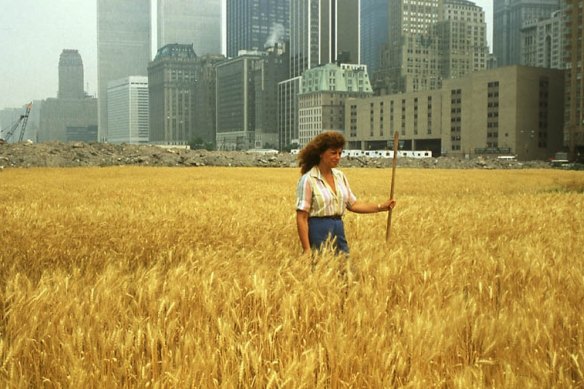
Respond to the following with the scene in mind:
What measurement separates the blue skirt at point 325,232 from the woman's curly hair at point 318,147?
0.67 metres

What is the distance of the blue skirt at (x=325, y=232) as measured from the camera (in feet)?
27.0

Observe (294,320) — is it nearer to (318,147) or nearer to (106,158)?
(318,147)

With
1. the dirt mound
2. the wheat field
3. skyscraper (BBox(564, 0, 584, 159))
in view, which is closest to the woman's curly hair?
the wheat field

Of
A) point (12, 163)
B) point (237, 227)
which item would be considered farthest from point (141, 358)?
point (12, 163)

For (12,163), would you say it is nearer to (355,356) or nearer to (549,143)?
(355,356)

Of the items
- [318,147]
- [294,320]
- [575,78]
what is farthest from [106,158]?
[575,78]

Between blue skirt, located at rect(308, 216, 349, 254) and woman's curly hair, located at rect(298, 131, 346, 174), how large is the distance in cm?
67

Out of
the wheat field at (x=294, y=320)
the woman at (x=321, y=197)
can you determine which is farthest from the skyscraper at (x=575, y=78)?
the woman at (x=321, y=197)

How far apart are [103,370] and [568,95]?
15060 cm

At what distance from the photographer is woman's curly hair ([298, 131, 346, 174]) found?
813cm

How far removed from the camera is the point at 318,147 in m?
8.21

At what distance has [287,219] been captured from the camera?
14.6m

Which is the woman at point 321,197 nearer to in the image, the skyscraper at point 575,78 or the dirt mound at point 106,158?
the dirt mound at point 106,158

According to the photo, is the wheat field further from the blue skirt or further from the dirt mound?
the dirt mound
